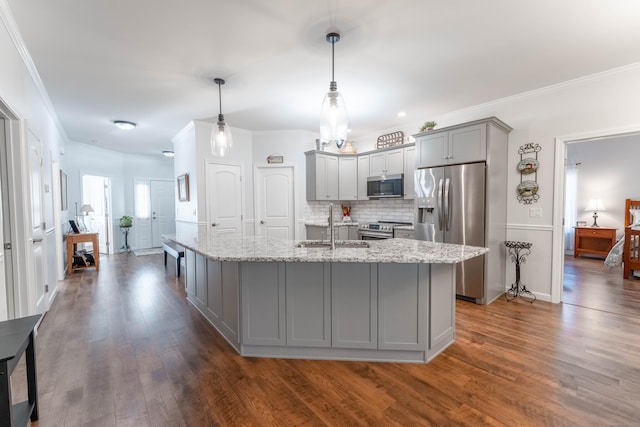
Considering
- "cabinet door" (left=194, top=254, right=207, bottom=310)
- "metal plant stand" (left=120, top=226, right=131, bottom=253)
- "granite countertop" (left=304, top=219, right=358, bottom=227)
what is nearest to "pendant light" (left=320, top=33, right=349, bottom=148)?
"cabinet door" (left=194, top=254, right=207, bottom=310)

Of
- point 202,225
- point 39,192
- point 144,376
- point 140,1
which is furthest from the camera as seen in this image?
point 202,225

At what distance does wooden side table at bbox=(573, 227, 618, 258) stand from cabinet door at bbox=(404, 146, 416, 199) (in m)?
4.44

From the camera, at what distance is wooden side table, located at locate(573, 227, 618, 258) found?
5.83 m

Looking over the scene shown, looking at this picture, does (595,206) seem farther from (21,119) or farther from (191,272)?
(21,119)

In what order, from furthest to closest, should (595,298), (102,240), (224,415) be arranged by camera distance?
(102,240) < (595,298) < (224,415)

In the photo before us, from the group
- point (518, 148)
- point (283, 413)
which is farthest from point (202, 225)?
point (518, 148)

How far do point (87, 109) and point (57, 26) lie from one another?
→ 88.1 inches

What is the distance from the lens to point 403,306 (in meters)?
2.20

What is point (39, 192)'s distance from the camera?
3189 mm

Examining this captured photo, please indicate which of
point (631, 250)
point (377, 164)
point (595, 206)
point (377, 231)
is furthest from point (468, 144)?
point (595, 206)

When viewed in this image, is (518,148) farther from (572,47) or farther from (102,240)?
(102,240)

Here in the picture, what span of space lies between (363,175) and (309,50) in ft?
9.75

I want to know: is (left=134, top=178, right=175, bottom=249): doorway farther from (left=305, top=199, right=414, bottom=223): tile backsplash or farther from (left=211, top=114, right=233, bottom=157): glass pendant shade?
(left=211, top=114, right=233, bottom=157): glass pendant shade

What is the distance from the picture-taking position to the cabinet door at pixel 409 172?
452cm
